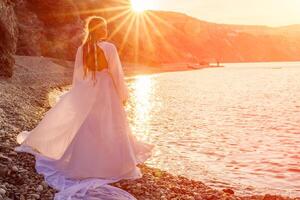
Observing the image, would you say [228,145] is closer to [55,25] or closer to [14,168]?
[14,168]

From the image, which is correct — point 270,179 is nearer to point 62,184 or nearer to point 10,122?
point 62,184

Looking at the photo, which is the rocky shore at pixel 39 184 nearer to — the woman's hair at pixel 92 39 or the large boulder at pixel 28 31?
the woman's hair at pixel 92 39

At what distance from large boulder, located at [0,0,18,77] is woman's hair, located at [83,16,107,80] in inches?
781

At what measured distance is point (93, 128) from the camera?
27.8 feet

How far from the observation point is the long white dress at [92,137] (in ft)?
27.2

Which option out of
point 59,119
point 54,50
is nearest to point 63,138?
point 59,119

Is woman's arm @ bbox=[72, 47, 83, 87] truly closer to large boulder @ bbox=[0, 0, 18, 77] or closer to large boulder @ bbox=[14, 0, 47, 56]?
large boulder @ bbox=[0, 0, 18, 77]

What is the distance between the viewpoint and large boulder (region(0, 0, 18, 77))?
86.8 feet

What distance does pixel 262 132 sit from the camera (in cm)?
2261

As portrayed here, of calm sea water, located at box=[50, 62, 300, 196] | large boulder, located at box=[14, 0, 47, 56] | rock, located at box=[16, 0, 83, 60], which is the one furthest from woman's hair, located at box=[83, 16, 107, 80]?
rock, located at box=[16, 0, 83, 60]

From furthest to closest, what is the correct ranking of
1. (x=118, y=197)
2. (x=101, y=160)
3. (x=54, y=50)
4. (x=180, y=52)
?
(x=180, y=52)
(x=54, y=50)
(x=101, y=160)
(x=118, y=197)

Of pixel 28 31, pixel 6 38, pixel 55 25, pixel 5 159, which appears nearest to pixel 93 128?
pixel 5 159

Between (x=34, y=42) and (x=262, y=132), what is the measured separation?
148ft

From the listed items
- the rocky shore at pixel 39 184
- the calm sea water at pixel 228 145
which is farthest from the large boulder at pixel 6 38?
the rocky shore at pixel 39 184
